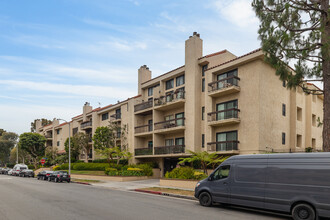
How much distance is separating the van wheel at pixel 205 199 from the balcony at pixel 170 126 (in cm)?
1657

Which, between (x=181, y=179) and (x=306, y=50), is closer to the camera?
(x=306, y=50)

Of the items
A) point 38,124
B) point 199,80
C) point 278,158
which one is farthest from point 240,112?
point 38,124

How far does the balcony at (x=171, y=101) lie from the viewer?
1190 inches

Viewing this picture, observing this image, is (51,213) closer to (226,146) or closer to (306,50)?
(306,50)

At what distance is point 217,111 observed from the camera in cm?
2527

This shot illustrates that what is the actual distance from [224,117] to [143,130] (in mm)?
13006

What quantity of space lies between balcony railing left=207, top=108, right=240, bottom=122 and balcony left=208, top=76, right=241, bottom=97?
177 centimetres

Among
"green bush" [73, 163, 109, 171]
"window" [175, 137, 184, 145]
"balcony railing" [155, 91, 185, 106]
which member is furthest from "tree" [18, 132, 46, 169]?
"window" [175, 137, 184, 145]

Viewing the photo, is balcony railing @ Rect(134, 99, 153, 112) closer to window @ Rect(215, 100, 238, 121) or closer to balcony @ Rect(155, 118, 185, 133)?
balcony @ Rect(155, 118, 185, 133)

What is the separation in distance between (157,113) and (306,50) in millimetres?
22392

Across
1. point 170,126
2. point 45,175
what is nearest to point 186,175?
point 170,126


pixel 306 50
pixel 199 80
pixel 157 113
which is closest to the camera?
pixel 306 50

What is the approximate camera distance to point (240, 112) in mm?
24953

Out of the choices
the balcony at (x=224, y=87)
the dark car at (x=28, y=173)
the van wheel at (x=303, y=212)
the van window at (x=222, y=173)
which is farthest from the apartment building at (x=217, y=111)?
the dark car at (x=28, y=173)
